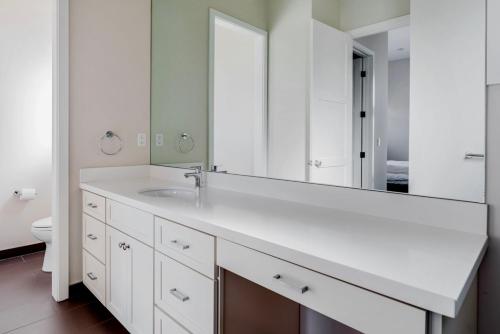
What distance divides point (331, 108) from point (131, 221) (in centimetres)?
112

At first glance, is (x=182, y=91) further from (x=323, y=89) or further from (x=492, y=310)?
(x=492, y=310)

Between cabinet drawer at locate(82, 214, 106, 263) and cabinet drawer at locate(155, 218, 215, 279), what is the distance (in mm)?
678

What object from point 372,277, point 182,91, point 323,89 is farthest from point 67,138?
point 372,277

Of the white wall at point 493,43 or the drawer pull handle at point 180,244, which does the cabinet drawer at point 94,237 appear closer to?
the drawer pull handle at point 180,244

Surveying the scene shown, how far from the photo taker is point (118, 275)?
1.76 meters

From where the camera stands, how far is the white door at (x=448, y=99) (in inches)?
39.7

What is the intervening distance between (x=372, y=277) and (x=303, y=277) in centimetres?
20

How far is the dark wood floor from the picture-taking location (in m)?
1.85

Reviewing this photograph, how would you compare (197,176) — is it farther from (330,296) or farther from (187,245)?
(330,296)

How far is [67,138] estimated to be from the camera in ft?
6.87

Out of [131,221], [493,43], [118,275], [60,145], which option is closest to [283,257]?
[493,43]

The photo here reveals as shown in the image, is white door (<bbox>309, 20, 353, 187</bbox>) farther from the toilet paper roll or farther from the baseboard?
the baseboard

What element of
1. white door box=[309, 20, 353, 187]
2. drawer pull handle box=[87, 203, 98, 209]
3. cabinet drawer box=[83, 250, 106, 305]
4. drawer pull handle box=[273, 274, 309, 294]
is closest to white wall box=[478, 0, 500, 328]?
white door box=[309, 20, 353, 187]

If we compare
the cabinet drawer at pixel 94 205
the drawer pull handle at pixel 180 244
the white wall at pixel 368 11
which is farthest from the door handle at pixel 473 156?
the cabinet drawer at pixel 94 205
